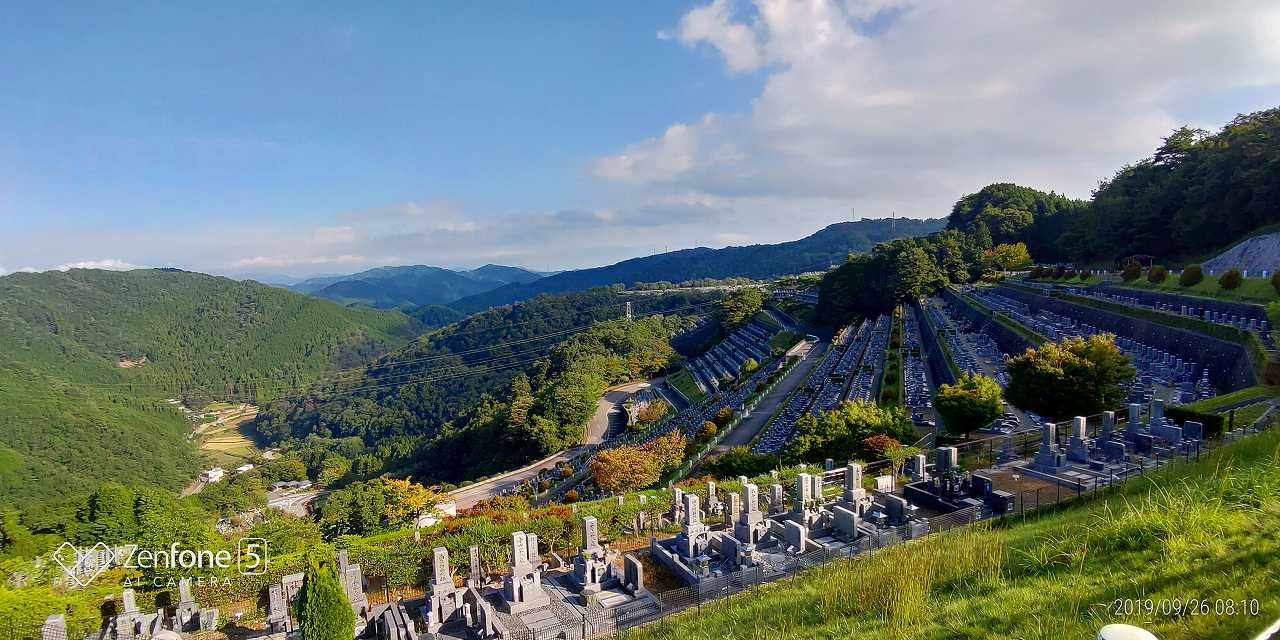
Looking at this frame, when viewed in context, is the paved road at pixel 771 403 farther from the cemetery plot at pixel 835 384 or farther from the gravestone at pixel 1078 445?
the gravestone at pixel 1078 445

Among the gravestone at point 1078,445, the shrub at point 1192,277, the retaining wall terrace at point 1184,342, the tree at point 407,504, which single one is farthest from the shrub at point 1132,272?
the tree at point 407,504

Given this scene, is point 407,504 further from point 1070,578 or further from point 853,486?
point 1070,578

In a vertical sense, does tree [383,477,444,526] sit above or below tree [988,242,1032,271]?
below

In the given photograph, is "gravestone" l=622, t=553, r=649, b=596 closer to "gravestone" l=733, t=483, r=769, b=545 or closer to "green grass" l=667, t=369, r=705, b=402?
"gravestone" l=733, t=483, r=769, b=545

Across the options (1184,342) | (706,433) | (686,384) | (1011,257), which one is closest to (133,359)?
(686,384)

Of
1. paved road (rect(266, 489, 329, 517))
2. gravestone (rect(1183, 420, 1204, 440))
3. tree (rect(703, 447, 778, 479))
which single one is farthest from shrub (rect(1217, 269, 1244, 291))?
paved road (rect(266, 489, 329, 517))

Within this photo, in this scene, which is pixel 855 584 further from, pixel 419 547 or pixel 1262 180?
pixel 1262 180
